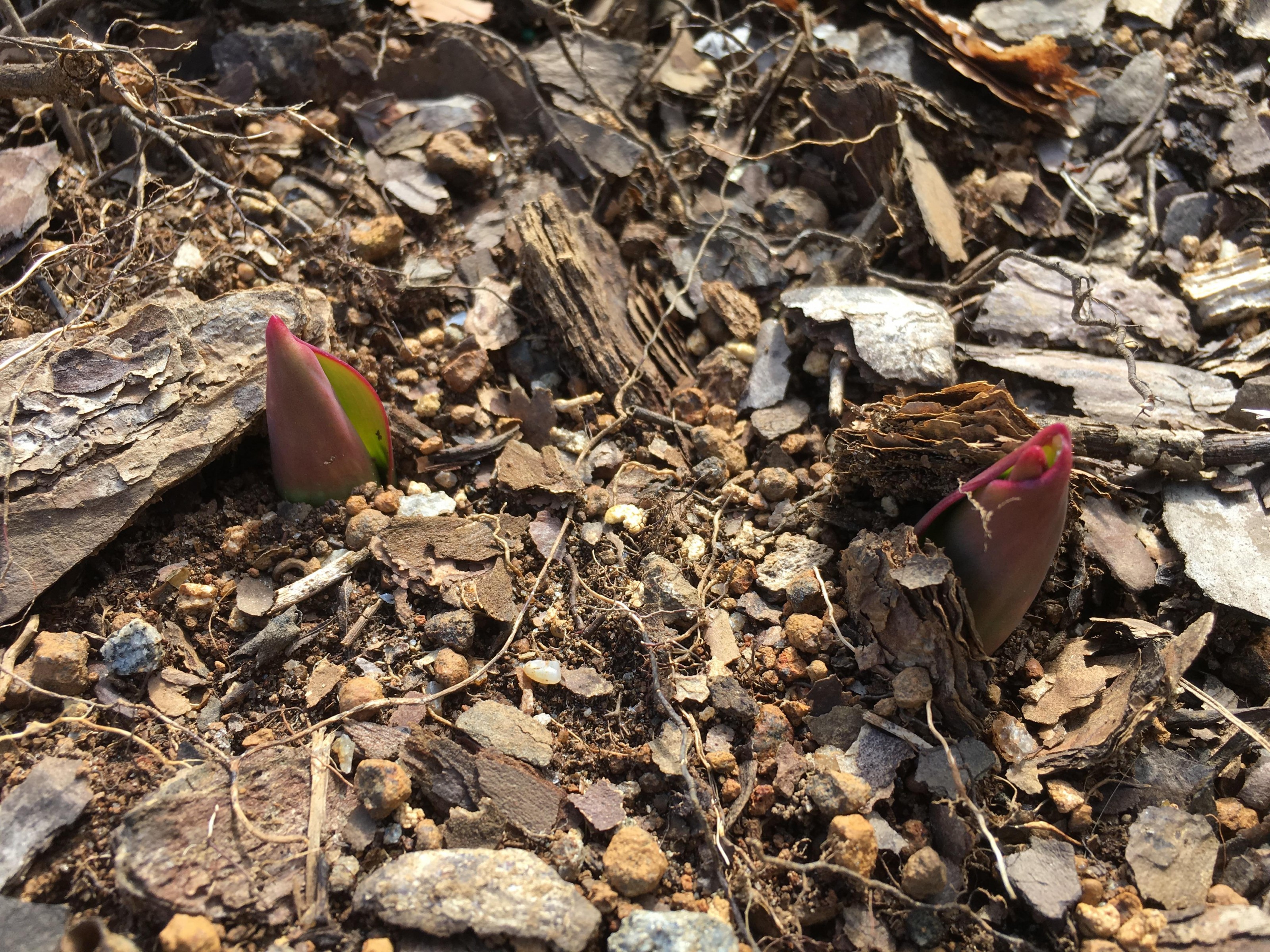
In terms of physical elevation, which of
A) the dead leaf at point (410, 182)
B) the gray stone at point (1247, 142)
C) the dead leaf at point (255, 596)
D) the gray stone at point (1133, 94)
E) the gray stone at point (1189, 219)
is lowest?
the dead leaf at point (255, 596)

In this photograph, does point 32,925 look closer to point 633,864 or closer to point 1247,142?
point 633,864

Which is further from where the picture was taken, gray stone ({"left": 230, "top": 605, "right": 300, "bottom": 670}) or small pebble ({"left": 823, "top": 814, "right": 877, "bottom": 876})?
gray stone ({"left": 230, "top": 605, "right": 300, "bottom": 670})

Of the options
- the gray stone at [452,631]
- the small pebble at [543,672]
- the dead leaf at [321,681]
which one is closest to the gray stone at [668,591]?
the small pebble at [543,672]

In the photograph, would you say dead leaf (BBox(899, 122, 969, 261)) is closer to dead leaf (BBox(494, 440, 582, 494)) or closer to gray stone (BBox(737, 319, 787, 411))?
gray stone (BBox(737, 319, 787, 411))

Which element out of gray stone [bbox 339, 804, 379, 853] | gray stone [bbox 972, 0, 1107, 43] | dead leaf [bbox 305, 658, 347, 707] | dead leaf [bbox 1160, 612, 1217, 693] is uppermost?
gray stone [bbox 972, 0, 1107, 43]

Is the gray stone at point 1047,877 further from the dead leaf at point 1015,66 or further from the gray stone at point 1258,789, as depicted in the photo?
the dead leaf at point 1015,66

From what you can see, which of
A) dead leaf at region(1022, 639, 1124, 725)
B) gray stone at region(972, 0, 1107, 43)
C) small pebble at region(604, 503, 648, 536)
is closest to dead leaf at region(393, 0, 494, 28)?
gray stone at region(972, 0, 1107, 43)
